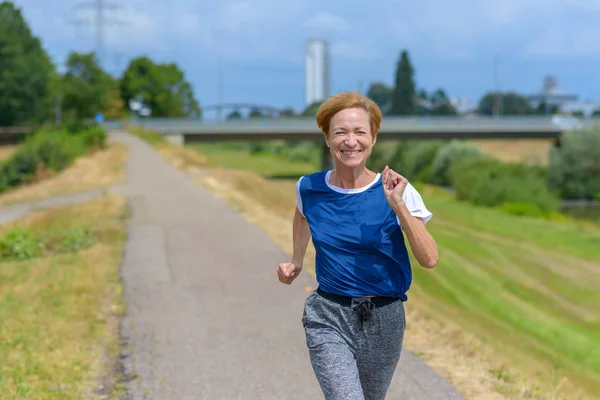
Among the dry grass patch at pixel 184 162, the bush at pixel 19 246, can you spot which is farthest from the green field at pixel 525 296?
the dry grass patch at pixel 184 162

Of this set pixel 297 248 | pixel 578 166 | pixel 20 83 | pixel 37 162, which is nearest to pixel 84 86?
pixel 20 83

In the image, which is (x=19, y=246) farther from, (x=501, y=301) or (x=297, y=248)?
(x=297, y=248)

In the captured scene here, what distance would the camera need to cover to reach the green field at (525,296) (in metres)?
10.6

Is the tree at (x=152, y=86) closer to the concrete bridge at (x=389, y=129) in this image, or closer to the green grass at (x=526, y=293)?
the concrete bridge at (x=389, y=129)

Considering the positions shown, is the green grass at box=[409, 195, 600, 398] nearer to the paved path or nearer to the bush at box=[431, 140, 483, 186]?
the paved path

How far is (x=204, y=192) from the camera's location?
24.6 meters

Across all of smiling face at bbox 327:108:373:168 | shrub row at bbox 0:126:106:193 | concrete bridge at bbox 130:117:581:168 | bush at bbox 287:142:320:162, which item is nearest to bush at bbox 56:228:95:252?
smiling face at bbox 327:108:373:168

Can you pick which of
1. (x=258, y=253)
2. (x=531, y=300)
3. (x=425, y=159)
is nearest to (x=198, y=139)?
(x=425, y=159)

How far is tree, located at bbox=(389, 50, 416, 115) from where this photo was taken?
13250 centimetres

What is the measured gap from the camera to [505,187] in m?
47.3

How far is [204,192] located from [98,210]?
4.22 metres

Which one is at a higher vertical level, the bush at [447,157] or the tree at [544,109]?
the tree at [544,109]

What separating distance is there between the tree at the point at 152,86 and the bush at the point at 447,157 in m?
57.0

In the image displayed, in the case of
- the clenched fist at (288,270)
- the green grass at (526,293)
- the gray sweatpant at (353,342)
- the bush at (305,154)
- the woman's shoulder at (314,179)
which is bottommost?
the bush at (305,154)
